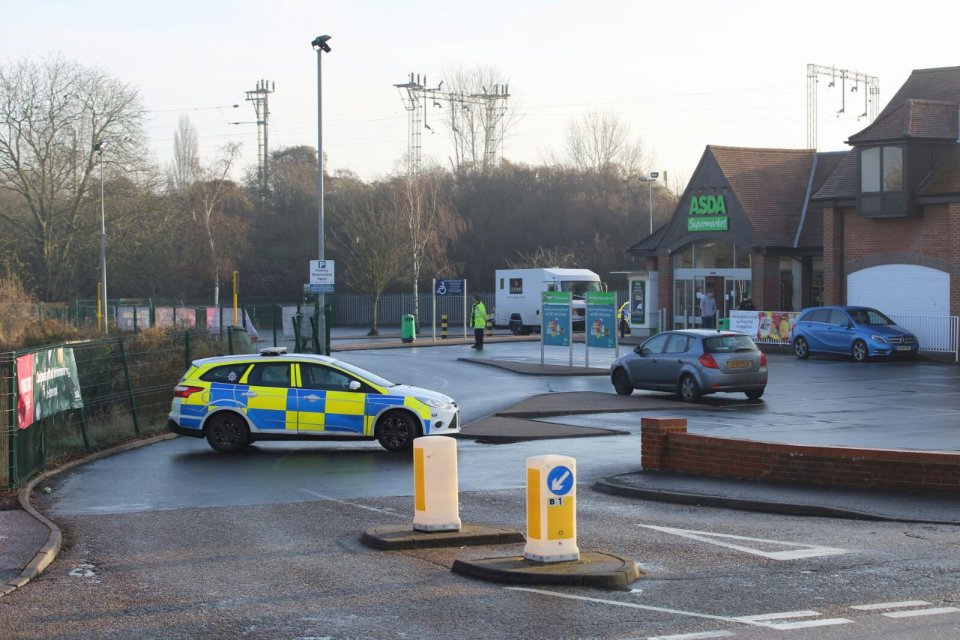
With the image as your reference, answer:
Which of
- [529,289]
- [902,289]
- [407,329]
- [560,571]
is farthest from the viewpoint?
[529,289]

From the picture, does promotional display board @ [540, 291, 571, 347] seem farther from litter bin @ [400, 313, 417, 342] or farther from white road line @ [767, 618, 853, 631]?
white road line @ [767, 618, 853, 631]

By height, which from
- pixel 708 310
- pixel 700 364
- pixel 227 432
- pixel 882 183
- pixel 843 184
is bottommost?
pixel 227 432

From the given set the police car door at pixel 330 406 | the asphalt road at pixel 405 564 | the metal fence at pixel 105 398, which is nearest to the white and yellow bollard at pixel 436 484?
the asphalt road at pixel 405 564

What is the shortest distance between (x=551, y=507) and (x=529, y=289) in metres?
48.4

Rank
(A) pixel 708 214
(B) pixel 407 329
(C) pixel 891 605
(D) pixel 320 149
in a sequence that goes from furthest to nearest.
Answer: (B) pixel 407 329, (A) pixel 708 214, (D) pixel 320 149, (C) pixel 891 605

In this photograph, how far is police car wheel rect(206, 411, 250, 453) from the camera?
17.8m

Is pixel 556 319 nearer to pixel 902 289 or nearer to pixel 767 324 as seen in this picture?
pixel 767 324

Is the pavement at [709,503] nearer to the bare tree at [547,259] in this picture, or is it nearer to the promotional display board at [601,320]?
the promotional display board at [601,320]

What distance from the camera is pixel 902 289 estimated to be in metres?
38.6

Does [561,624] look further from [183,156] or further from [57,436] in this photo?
[183,156]

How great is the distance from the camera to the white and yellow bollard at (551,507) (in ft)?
28.7

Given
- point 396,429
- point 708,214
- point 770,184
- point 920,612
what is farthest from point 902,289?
point 920,612

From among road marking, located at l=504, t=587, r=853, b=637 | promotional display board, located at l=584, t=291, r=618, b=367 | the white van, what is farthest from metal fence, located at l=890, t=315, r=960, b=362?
road marking, located at l=504, t=587, r=853, b=637

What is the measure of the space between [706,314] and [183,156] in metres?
67.9
